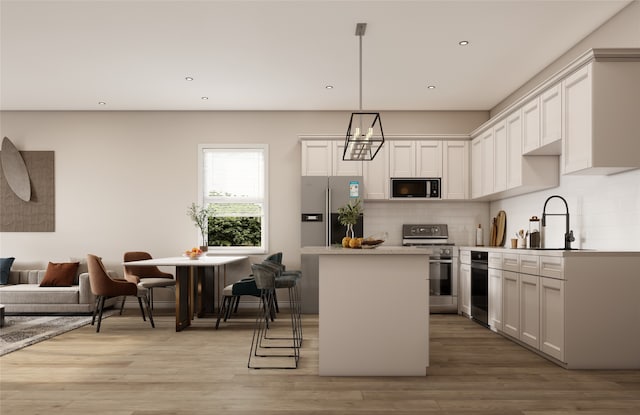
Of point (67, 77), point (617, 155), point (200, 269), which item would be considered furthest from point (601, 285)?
point (67, 77)

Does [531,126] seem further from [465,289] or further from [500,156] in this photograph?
[465,289]

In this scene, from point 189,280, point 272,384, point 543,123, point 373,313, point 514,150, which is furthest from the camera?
point 189,280

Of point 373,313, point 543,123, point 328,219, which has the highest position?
point 543,123

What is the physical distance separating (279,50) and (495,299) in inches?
142

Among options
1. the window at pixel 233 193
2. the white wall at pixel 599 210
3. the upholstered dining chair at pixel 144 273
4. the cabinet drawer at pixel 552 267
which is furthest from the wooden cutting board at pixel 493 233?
the upholstered dining chair at pixel 144 273

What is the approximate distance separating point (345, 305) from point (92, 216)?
5246 millimetres

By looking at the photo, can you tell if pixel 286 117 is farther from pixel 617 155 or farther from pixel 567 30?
pixel 617 155

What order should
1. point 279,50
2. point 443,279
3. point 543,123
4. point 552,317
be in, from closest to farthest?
point 552,317
point 543,123
point 279,50
point 443,279

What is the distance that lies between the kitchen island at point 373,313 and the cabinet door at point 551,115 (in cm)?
187

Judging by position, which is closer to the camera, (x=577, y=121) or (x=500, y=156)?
(x=577, y=121)

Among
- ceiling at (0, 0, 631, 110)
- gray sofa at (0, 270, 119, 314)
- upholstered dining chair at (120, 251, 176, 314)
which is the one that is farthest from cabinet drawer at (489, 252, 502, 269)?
gray sofa at (0, 270, 119, 314)

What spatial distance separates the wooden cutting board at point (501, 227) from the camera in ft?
21.3

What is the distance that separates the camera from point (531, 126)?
4.84m

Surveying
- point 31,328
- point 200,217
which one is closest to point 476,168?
point 200,217
